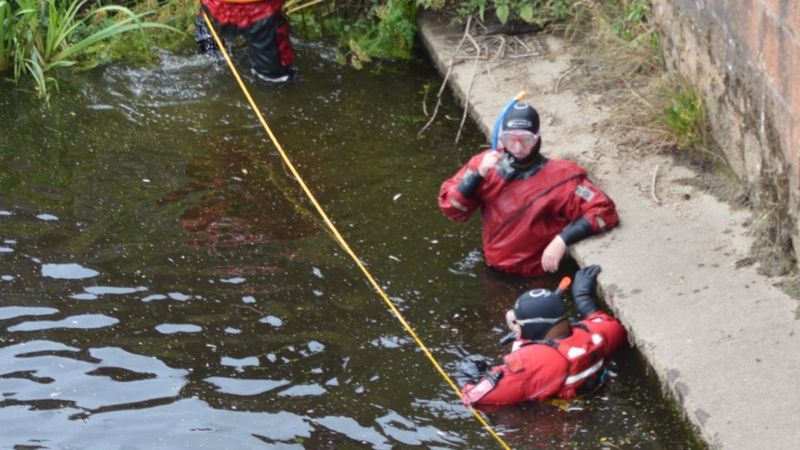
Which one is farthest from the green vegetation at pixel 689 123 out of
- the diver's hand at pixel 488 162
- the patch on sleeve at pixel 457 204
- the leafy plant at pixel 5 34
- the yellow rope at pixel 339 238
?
the leafy plant at pixel 5 34

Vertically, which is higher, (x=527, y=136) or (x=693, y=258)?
(x=527, y=136)

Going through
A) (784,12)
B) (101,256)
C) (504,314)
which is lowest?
(504,314)

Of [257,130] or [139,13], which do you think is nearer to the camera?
[257,130]

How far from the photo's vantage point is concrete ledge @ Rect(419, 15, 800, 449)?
5.36m

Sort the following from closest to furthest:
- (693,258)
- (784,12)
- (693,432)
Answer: (693,432)
(784,12)
(693,258)

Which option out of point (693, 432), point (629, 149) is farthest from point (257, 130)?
point (693, 432)

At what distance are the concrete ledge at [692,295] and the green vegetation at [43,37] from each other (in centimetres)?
299

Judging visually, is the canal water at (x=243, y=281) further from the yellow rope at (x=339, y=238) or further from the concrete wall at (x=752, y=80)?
the concrete wall at (x=752, y=80)

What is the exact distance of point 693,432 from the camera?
5.45 metres

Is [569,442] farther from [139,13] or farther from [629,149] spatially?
[139,13]

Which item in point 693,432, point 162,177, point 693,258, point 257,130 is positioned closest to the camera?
point 693,432

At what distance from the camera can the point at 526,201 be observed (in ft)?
22.6

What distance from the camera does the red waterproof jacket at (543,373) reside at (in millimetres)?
5816

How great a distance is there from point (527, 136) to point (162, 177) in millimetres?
2392
